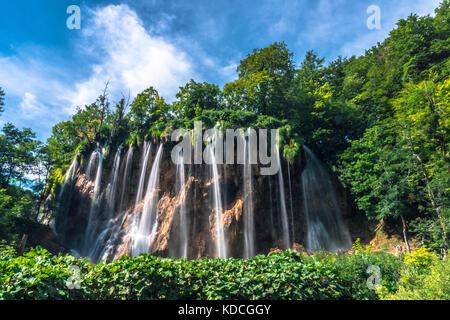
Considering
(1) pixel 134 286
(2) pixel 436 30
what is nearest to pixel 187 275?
(1) pixel 134 286

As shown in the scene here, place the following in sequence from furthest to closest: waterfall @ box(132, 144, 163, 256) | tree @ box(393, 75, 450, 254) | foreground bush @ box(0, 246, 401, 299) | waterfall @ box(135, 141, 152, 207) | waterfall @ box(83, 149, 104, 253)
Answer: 1. waterfall @ box(83, 149, 104, 253)
2. waterfall @ box(135, 141, 152, 207)
3. waterfall @ box(132, 144, 163, 256)
4. tree @ box(393, 75, 450, 254)
5. foreground bush @ box(0, 246, 401, 299)

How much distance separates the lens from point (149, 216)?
59.1ft

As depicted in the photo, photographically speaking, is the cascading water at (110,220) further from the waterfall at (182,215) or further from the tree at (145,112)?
the waterfall at (182,215)

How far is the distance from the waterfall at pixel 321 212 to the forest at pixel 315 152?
1306 mm

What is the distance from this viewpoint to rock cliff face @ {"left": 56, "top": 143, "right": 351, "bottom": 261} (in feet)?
53.8

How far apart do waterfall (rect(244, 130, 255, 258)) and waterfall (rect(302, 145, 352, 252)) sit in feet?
Answer: 14.3

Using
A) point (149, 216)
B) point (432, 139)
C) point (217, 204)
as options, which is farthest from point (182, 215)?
point (432, 139)

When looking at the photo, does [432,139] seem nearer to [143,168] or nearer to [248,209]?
[248,209]

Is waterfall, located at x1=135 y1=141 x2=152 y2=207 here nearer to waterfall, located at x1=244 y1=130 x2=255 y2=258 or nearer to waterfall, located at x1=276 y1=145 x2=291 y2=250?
waterfall, located at x1=244 y1=130 x2=255 y2=258

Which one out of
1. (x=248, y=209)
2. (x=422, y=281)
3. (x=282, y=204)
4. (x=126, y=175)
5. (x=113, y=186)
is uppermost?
(x=126, y=175)

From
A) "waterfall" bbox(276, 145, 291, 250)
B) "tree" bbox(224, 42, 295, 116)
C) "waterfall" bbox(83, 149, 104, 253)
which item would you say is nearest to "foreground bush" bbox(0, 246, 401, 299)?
"waterfall" bbox(276, 145, 291, 250)

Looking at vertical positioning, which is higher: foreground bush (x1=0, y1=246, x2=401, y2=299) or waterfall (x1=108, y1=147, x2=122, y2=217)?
waterfall (x1=108, y1=147, x2=122, y2=217)

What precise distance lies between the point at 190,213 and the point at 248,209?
422 centimetres
